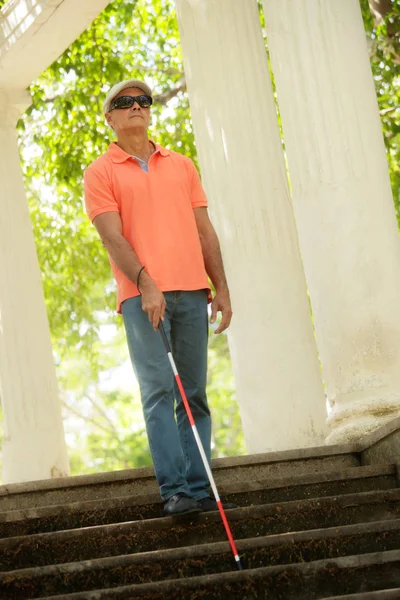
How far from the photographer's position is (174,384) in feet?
21.2

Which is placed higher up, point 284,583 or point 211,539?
point 211,539

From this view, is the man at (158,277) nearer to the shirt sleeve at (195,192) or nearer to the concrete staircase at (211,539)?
the shirt sleeve at (195,192)

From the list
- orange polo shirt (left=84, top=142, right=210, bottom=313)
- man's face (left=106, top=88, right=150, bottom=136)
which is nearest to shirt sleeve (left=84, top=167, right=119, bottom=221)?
orange polo shirt (left=84, top=142, right=210, bottom=313)

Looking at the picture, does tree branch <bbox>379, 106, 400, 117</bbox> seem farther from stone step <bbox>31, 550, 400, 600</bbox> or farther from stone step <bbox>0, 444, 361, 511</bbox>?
stone step <bbox>31, 550, 400, 600</bbox>

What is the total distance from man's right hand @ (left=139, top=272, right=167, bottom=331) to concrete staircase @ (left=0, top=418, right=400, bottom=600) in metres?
1.00

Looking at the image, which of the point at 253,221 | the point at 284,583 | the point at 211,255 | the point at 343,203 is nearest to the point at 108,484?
the point at 211,255

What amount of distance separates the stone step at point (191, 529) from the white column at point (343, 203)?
192 cm

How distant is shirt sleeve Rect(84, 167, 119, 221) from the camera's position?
6504 millimetres

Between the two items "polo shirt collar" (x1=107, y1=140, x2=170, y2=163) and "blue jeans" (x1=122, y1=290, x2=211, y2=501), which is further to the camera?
"polo shirt collar" (x1=107, y1=140, x2=170, y2=163)

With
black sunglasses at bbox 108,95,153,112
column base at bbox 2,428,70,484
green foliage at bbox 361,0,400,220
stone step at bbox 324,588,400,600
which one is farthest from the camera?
green foliage at bbox 361,0,400,220

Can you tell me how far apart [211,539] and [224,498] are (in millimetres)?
529

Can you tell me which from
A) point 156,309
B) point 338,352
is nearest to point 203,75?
point 338,352

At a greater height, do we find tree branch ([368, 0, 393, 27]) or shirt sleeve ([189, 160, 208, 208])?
tree branch ([368, 0, 393, 27])

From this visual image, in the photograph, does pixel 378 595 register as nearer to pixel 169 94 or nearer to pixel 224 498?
pixel 224 498
